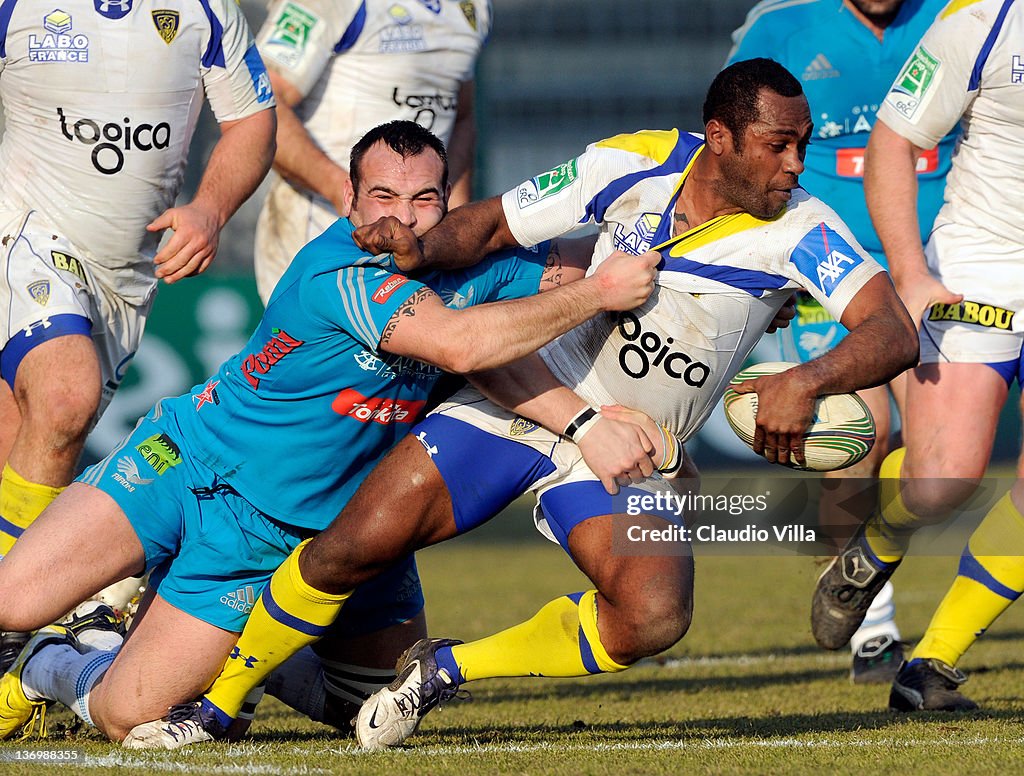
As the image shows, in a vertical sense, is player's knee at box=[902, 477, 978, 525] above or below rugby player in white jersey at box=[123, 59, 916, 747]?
below

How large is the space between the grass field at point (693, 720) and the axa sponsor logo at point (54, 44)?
2.25 metres

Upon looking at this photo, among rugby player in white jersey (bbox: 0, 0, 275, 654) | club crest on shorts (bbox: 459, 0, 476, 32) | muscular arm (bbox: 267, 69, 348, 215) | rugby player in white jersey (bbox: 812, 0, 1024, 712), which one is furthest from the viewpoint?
club crest on shorts (bbox: 459, 0, 476, 32)

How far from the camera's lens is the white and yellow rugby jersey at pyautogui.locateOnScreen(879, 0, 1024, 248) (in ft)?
18.0

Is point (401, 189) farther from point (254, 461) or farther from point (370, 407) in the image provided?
point (254, 461)

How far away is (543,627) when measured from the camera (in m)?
4.62

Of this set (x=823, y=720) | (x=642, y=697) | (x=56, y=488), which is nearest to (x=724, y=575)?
(x=642, y=697)

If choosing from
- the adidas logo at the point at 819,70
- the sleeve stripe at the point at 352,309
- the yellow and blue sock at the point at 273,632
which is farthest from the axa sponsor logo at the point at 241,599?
the adidas logo at the point at 819,70

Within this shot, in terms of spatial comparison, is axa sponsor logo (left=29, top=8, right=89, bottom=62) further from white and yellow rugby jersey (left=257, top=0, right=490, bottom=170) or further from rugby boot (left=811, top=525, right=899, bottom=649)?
rugby boot (left=811, top=525, right=899, bottom=649)

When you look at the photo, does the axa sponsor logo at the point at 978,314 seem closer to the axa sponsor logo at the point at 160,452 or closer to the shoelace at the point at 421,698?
the shoelace at the point at 421,698

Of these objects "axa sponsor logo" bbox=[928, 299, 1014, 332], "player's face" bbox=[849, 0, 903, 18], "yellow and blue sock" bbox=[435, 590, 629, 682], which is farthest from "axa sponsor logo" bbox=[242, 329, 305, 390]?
"player's face" bbox=[849, 0, 903, 18]

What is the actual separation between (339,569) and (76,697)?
3.41 ft

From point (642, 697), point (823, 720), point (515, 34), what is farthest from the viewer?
point (515, 34)

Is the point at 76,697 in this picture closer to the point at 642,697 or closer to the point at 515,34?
the point at 642,697

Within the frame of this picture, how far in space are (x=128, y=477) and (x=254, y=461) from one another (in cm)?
41
